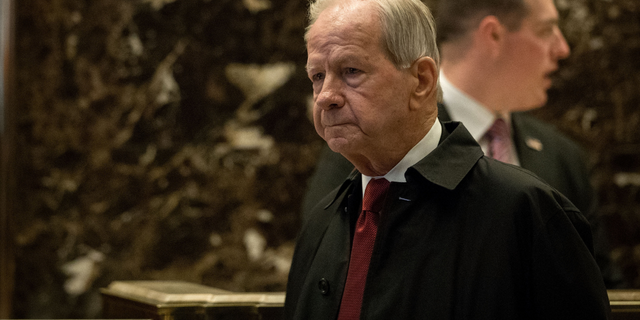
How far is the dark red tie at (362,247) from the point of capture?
1652mm

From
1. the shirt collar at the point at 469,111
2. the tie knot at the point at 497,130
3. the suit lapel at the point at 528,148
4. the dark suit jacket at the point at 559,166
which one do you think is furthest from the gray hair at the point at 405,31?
the suit lapel at the point at 528,148

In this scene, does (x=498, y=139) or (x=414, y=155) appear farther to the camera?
(x=498, y=139)

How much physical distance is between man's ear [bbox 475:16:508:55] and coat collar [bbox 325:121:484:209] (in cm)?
123

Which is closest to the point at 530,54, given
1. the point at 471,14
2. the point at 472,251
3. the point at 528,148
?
the point at 471,14

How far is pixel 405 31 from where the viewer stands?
1.64 metres

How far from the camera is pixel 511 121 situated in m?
3.08

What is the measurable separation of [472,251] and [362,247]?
0.30m

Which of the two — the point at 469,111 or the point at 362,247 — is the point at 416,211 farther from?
the point at 469,111

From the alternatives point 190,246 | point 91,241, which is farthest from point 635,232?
point 91,241

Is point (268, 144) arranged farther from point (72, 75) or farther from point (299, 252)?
point (299, 252)

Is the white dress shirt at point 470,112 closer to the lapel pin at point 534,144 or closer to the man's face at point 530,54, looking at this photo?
the man's face at point 530,54

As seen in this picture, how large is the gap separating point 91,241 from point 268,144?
1.19 m

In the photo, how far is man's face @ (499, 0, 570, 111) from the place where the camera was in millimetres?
2859

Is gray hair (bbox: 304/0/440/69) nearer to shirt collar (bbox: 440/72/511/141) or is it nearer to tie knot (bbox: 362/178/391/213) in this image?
tie knot (bbox: 362/178/391/213)
